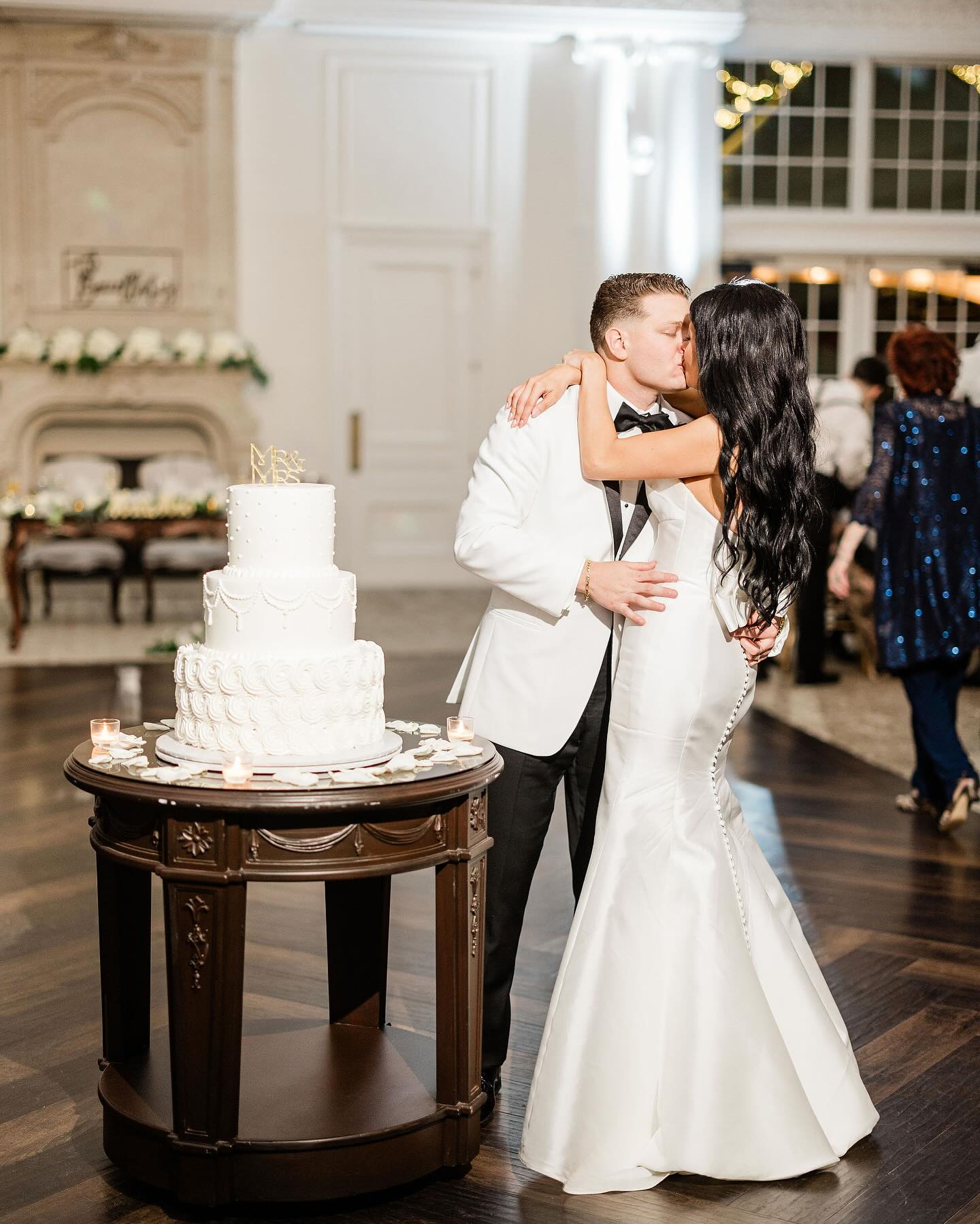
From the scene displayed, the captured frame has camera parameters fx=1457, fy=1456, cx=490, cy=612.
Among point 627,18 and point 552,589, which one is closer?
point 552,589

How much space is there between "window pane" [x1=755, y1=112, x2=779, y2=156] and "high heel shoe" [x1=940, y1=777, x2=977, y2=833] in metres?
8.83

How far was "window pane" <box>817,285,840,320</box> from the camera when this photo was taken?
505 inches

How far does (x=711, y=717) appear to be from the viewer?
2.83m

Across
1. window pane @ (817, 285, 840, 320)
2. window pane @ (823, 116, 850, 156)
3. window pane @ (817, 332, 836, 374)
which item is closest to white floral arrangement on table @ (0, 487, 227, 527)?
window pane @ (817, 332, 836, 374)

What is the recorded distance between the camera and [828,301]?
12.9 m

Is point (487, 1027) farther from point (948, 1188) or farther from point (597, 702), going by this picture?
point (948, 1188)

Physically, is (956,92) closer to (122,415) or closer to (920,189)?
(920,189)

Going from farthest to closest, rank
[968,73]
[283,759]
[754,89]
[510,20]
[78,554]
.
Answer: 1. [968,73]
2. [754,89]
3. [510,20]
4. [78,554]
5. [283,759]

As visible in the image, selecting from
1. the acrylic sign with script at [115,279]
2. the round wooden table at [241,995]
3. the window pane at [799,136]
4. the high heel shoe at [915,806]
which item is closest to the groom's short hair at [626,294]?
the round wooden table at [241,995]

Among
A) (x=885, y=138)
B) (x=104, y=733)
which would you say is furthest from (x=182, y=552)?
(x=104, y=733)

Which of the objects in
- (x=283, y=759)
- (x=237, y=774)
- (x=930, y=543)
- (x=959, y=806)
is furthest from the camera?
(x=930, y=543)

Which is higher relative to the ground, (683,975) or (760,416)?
(760,416)

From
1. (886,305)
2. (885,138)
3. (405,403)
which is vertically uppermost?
(885,138)

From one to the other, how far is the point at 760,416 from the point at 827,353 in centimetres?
1062
